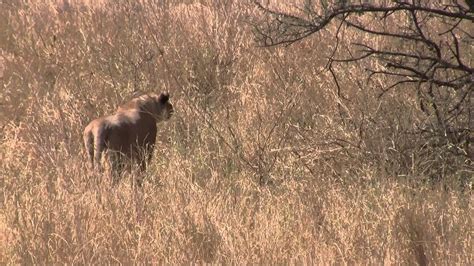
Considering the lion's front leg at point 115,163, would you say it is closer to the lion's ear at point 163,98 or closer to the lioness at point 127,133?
the lioness at point 127,133

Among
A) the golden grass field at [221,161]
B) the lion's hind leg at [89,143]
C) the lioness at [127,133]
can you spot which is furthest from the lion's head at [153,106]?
the lion's hind leg at [89,143]

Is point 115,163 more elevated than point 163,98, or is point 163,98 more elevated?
point 163,98

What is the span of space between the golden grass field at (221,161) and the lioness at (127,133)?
16 centimetres

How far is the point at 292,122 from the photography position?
23.9ft

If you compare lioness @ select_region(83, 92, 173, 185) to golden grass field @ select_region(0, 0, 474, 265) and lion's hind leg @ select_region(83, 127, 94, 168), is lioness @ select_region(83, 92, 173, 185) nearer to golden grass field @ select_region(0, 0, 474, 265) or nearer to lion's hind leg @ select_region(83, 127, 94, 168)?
lion's hind leg @ select_region(83, 127, 94, 168)

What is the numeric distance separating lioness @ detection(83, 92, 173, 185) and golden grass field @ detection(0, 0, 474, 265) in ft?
0.51

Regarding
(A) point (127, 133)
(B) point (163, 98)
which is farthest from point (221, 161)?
(B) point (163, 98)

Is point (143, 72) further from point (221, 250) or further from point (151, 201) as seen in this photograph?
point (221, 250)

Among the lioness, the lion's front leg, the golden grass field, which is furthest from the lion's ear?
the lion's front leg

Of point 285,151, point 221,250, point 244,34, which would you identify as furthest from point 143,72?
point 221,250

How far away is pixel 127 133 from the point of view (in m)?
6.61

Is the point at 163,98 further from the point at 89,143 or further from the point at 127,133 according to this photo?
the point at 89,143

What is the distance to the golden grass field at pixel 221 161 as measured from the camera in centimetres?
471

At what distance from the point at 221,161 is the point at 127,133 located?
700 mm
